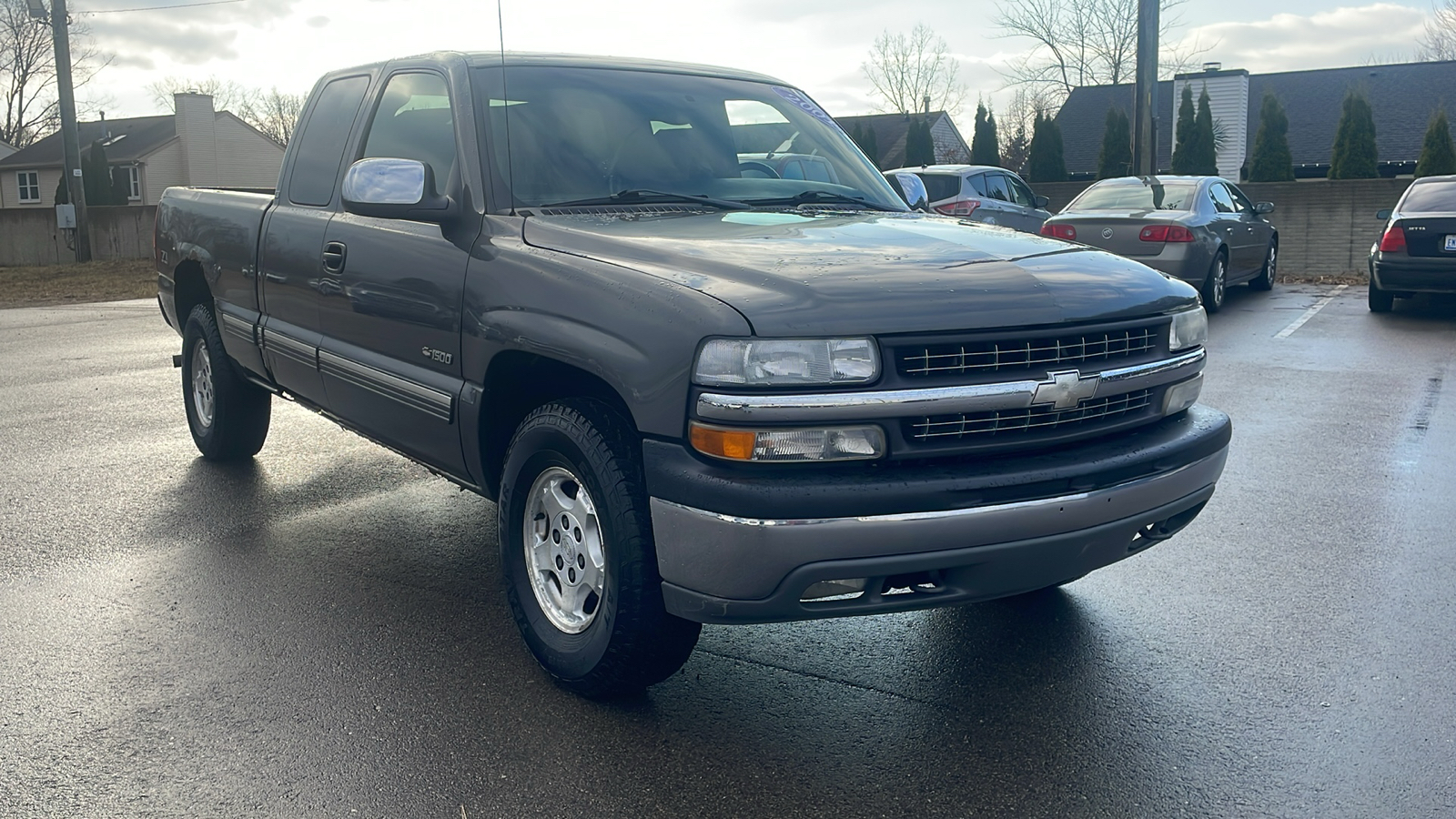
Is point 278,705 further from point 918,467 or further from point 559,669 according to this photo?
point 918,467

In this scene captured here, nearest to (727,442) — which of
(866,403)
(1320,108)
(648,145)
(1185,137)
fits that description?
(866,403)

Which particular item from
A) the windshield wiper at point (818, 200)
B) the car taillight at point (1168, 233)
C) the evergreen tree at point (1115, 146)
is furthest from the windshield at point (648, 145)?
the evergreen tree at point (1115, 146)

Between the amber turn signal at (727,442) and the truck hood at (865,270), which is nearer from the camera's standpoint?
the amber turn signal at (727,442)

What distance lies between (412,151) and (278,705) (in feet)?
6.99

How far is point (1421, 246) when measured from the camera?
1275 centimetres

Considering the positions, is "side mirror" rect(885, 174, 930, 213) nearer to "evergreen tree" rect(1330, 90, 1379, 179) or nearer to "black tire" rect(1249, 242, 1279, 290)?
"black tire" rect(1249, 242, 1279, 290)

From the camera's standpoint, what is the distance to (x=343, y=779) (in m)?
3.08

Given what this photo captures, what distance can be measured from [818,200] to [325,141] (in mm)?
2208

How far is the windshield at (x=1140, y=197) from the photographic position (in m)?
13.6

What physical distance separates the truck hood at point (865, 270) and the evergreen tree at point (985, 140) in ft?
102

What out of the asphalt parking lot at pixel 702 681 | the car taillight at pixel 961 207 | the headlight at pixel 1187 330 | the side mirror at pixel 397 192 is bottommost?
the asphalt parking lot at pixel 702 681

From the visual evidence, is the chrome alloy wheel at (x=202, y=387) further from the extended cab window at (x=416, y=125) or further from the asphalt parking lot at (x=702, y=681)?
the extended cab window at (x=416, y=125)

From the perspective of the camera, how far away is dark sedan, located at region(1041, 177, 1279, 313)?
12820mm

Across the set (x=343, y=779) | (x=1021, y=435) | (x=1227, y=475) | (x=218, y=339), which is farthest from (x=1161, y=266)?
(x=343, y=779)
